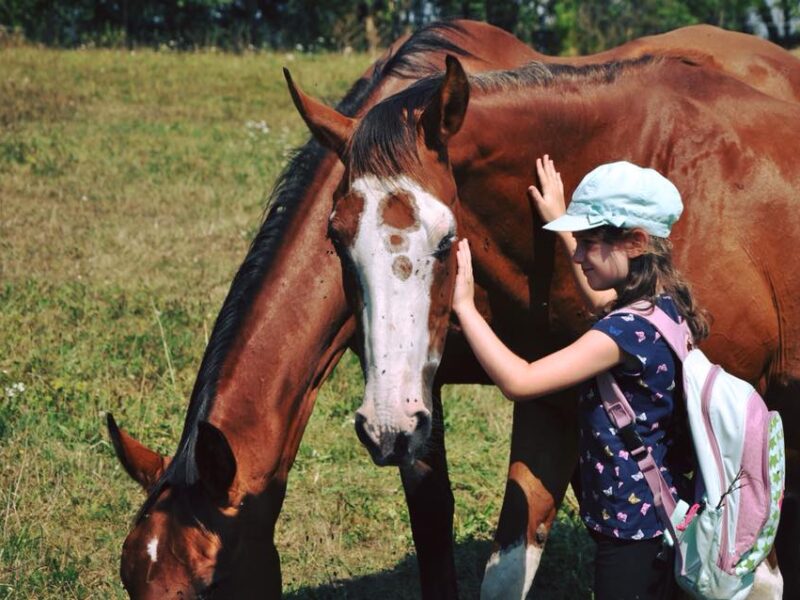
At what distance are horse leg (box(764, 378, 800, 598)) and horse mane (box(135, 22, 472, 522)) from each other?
1.52 m

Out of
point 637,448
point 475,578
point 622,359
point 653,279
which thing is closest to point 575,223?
point 653,279

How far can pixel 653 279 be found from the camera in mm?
2873

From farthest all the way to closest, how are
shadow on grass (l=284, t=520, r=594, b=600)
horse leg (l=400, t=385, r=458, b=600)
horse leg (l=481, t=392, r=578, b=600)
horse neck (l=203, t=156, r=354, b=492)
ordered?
shadow on grass (l=284, t=520, r=594, b=600)
horse leg (l=400, t=385, r=458, b=600)
horse leg (l=481, t=392, r=578, b=600)
horse neck (l=203, t=156, r=354, b=492)

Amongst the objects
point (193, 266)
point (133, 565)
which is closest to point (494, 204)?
point (133, 565)

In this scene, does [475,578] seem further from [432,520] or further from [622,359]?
[622,359]

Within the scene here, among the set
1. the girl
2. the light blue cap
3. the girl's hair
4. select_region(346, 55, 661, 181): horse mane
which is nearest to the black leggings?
the girl

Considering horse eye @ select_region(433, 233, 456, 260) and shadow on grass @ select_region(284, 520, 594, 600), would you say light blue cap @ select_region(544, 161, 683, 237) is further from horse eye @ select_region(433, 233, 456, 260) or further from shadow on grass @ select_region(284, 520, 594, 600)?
shadow on grass @ select_region(284, 520, 594, 600)

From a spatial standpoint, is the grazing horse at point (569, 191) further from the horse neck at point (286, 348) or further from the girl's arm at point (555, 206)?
the horse neck at point (286, 348)

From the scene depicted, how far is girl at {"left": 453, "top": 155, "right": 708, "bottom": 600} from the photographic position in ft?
9.27

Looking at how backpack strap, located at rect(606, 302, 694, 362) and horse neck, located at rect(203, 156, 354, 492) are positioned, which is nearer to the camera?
backpack strap, located at rect(606, 302, 694, 362)

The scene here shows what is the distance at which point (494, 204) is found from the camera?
3344mm

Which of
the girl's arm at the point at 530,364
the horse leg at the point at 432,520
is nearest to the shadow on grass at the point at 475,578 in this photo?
the horse leg at the point at 432,520

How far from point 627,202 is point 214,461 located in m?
1.25

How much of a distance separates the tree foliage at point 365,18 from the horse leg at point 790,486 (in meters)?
16.3
